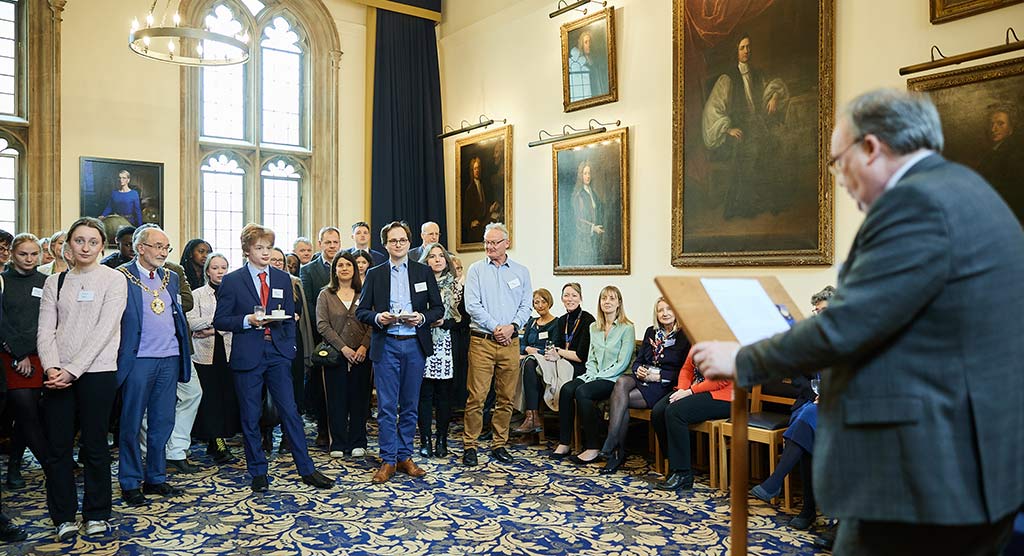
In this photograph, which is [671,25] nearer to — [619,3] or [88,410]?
[619,3]

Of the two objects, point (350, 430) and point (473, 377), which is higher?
point (473, 377)

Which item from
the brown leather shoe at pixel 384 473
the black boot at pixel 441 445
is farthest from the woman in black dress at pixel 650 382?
the brown leather shoe at pixel 384 473

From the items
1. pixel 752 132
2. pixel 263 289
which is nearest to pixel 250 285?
pixel 263 289

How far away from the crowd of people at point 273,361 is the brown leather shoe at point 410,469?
0.04m

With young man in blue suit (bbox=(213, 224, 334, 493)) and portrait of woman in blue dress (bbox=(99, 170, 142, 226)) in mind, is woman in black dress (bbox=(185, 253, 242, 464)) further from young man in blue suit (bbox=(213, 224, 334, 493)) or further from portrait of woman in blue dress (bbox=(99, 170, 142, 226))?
portrait of woman in blue dress (bbox=(99, 170, 142, 226))

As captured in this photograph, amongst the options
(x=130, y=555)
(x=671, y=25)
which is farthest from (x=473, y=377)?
(x=671, y=25)

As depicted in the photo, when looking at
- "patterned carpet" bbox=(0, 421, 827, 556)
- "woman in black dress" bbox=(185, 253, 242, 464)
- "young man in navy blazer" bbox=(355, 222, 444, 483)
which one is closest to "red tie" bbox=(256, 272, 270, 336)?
"young man in navy blazer" bbox=(355, 222, 444, 483)

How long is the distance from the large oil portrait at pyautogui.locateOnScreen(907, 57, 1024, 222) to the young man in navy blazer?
4.05m

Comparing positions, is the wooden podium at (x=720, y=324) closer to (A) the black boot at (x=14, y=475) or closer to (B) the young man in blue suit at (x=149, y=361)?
(B) the young man in blue suit at (x=149, y=361)

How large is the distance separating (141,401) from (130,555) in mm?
1160

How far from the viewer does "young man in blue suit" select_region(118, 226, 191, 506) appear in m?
4.80

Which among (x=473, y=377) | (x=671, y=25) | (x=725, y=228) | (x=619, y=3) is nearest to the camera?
(x=473, y=377)

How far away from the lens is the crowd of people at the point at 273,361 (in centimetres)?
427

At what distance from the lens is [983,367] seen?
5.47 ft
